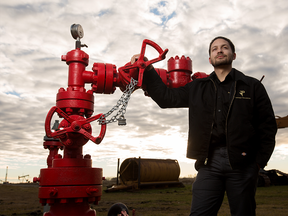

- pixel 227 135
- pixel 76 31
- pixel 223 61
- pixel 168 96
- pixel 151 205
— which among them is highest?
pixel 76 31

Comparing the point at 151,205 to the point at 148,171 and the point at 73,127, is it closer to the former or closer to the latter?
the point at 73,127

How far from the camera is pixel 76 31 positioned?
11.8 feet

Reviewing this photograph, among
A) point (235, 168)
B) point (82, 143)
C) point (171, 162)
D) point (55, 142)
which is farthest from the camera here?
point (171, 162)

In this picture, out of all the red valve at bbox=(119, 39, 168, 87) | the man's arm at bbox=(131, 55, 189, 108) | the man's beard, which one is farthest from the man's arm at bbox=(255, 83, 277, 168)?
the red valve at bbox=(119, 39, 168, 87)

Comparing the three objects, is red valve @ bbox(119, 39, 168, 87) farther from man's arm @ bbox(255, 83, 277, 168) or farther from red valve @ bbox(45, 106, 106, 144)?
man's arm @ bbox(255, 83, 277, 168)

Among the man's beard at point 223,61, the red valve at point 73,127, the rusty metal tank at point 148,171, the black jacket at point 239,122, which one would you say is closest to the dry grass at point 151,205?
the red valve at point 73,127

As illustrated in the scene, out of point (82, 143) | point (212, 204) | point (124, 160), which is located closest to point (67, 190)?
point (82, 143)

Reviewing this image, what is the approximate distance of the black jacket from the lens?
227cm

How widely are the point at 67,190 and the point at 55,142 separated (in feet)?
6.98

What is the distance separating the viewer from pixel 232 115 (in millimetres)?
2328

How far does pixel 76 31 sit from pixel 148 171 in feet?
32.6

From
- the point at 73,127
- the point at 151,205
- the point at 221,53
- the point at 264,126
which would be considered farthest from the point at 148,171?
the point at 221,53

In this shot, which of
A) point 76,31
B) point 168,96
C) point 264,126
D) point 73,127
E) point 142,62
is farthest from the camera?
point 76,31

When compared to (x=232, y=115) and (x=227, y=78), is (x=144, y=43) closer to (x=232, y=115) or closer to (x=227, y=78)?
(x=227, y=78)
